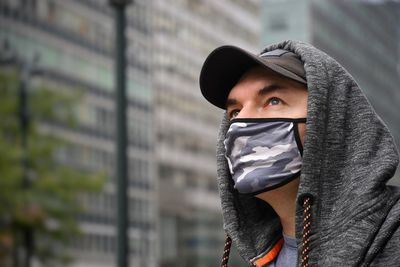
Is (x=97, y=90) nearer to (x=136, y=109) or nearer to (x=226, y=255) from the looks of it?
(x=136, y=109)

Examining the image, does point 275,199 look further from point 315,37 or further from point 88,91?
point 315,37

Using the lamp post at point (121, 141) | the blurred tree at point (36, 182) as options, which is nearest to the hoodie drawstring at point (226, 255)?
the lamp post at point (121, 141)

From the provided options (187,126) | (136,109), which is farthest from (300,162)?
(187,126)

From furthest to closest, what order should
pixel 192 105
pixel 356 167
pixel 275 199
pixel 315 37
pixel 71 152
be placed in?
pixel 192 105
pixel 315 37
pixel 71 152
pixel 275 199
pixel 356 167

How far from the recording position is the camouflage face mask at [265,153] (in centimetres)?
274

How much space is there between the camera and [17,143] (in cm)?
4344

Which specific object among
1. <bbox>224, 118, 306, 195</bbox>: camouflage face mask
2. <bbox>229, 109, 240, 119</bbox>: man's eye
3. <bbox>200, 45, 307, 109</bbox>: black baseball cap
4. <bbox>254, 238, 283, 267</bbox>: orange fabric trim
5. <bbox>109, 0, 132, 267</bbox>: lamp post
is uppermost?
<bbox>109, 0, 132, 267</bbox>: lamp post

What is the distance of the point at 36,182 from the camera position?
1703 inches

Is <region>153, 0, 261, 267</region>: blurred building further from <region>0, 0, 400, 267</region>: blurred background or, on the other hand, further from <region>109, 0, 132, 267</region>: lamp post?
<region>109, 0, 132, 267</region>: lamp post

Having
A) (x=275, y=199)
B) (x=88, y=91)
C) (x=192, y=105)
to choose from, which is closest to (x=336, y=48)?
(x=192, y=105)

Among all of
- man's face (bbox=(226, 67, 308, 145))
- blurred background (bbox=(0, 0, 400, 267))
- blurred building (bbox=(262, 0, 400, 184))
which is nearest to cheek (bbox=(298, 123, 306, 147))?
man's face (bbox=(226, 67, 308, 145))

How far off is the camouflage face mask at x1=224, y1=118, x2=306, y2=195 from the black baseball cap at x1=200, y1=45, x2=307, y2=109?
5.1 inches

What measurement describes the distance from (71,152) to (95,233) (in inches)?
214

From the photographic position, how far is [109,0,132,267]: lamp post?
47.8 feet
